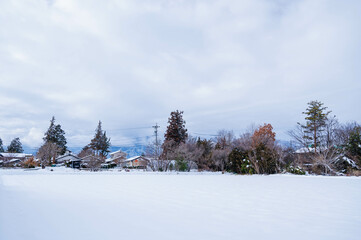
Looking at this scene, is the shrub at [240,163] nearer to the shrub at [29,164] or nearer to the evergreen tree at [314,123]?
the evergreen tree at [314,123]

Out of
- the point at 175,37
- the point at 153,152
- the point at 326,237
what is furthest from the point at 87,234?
the point at 153,152

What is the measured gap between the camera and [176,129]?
30.2 meters

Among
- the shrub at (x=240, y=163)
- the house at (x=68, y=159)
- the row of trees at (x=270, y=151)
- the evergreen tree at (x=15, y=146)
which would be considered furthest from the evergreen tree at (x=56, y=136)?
the shrub at (x=240, y=163)

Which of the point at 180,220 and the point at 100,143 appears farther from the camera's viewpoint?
the point at 100,143

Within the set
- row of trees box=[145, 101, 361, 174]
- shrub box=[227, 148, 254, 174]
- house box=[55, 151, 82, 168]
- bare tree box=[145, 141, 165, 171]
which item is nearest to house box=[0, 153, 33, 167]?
house box=[55, 151, 82, 168]

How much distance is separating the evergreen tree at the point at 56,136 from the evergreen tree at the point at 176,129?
2320 cm

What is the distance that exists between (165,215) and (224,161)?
1715 cm

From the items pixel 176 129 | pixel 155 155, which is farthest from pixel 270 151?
pixel 176 129

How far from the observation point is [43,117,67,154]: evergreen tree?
137 feet

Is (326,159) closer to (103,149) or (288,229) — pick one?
(288,229)

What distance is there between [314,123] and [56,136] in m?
41.3

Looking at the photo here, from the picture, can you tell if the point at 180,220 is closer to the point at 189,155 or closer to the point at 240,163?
the point at 240,163

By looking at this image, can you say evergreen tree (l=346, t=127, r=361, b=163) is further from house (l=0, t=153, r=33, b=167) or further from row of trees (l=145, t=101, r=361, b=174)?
house (l=0, t=153, r=33, b=167)

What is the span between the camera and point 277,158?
14016 millimetres
